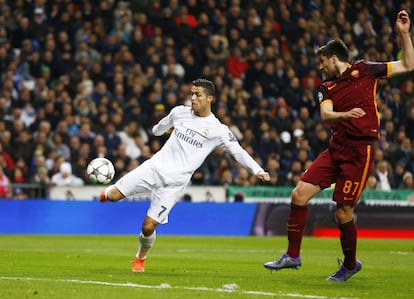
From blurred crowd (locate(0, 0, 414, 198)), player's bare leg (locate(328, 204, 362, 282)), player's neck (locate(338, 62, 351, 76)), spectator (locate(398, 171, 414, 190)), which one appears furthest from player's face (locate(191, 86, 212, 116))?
spectator (locate(398, 171, 414, 190))

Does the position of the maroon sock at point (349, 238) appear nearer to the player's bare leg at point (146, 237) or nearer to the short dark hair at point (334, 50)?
the short dark hair at point (334, 50)

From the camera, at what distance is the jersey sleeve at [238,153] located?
12.5 meters

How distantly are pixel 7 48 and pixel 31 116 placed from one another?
7.53 feet

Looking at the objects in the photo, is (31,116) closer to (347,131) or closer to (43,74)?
(43,74)

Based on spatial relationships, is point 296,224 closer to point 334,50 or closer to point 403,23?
point 334,50

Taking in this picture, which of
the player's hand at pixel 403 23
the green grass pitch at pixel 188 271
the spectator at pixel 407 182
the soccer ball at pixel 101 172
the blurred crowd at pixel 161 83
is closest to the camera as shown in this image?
the green grass pitch at pixel 188 271

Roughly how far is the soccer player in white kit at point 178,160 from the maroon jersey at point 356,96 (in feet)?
5.53

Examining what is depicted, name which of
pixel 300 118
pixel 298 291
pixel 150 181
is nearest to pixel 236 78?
pixel 300 118

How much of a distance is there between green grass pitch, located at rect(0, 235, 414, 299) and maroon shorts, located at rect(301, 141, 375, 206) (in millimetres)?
997

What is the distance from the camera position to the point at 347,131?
37.0 ft

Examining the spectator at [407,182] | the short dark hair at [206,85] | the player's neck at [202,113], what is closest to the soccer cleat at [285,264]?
the player's neck at [202,113]

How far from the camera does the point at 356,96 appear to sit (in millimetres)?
11297

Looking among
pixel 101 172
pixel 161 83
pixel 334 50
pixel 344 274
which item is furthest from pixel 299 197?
pixel 161 83

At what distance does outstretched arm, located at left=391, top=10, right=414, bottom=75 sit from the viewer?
10.9m
